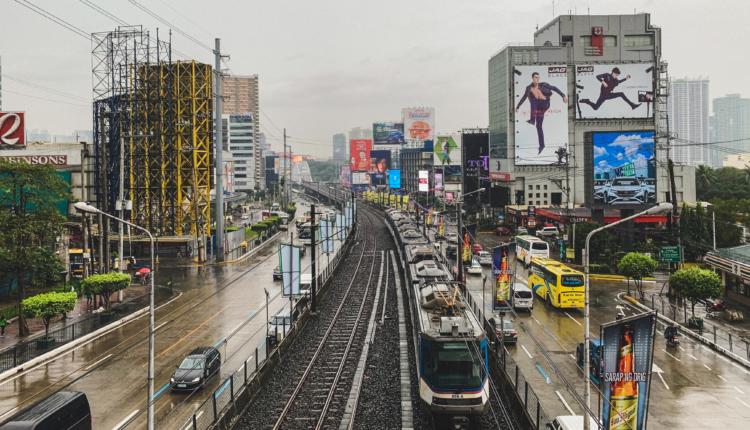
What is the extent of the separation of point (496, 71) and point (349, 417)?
93.9 metres

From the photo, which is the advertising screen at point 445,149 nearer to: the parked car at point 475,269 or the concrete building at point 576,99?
the concrete building at point 576,99

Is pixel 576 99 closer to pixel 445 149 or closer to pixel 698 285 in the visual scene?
pixel 445 149

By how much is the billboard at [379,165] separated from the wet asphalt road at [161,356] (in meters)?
135

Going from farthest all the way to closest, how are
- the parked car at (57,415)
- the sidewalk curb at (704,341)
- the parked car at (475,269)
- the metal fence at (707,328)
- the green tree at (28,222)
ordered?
the parked car at (475,269)
the green tree at (28,222)
the metal fence at (707,328)
the sidewalk curb at (704,341)
the parked car at (57,415)

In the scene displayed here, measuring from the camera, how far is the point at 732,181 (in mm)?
95375

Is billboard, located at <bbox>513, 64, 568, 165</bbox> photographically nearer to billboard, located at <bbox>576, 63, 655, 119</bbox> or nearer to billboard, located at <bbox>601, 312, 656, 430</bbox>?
billboard, located at <bbox>576, 63, 655, 119</bbox>

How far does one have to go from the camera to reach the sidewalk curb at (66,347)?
969 inches

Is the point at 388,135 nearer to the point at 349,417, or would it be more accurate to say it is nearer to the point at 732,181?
the point at 732,181

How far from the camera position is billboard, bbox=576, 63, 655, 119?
291 feet

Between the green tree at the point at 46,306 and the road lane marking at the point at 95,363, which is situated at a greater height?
the green tree at the point at 46,306

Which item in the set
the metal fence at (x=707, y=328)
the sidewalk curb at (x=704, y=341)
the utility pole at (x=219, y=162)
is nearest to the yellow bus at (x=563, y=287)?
the sidewalk curb at (x=704, y=341)

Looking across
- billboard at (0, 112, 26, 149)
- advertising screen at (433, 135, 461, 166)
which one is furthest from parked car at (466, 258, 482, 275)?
advertising screen at (433, 135, 461, 166)

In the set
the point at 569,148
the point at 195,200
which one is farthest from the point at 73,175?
the point at 569,148

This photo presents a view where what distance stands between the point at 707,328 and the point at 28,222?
35213 mm
